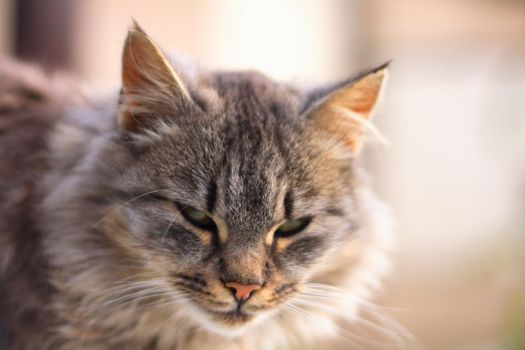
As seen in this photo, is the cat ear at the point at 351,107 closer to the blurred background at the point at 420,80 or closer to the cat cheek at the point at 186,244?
the cat cheek at the point at 186,244

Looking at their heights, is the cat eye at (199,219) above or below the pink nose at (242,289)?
above

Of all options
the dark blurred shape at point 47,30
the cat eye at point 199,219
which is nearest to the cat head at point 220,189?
the cat eye at point 199,219

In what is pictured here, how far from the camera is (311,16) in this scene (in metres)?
4.92

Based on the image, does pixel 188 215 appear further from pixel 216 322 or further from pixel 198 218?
pixel 216 322

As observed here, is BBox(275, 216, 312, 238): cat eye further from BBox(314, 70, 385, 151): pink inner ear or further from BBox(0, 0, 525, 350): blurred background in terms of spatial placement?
BBox(0, 0, 525, 350): blurred background

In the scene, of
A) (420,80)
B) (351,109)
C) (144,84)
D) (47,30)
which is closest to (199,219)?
(144,84)

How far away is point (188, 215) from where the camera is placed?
165cm

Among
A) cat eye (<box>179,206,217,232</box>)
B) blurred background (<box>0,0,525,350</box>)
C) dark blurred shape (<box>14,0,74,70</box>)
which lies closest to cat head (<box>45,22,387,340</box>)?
cat eye (<box>179,206,217,232</box>)

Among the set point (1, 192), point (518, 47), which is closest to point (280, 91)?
point (1, 192)

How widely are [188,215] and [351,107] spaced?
22.0 inches

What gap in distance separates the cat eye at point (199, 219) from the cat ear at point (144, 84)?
28cm

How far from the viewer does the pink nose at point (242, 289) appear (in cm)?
158

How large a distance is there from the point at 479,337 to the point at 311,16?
2.54 metres

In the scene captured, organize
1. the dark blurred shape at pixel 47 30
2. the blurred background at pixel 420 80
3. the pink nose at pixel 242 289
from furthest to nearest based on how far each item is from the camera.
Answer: the blurred background at pixel 420 80 → the dark blurred shape at pixel 47 30 → the pink nose at pixel 242 289
